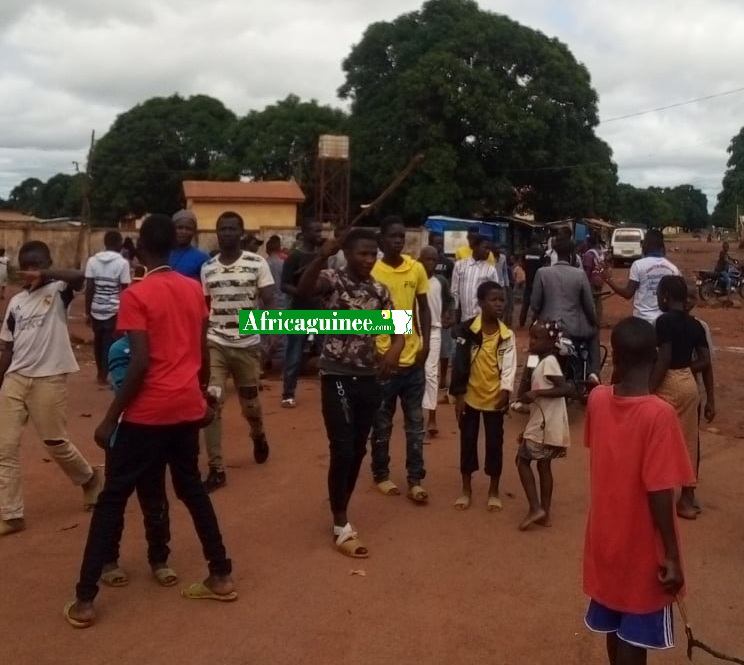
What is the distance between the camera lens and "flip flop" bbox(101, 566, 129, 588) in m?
4.36

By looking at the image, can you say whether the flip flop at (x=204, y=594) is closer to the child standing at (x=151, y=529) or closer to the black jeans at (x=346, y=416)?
the child standing at (x=151, y=529)

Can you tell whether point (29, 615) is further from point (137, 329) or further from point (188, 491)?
point (137, 329)

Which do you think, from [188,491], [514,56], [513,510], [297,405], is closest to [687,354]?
[513,510]

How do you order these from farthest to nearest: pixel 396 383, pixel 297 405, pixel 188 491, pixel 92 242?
pixel 92 242, pixel 297 405, pixel 396 383, pixel 188 491

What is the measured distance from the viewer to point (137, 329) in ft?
12.7

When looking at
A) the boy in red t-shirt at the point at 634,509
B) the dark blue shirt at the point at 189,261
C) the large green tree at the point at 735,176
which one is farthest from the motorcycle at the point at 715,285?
the large green tree at the point at 735,176

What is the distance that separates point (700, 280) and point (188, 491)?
21187 mm

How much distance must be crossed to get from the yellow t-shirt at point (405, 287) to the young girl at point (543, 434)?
78 centimetres

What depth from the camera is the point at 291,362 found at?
343 inches

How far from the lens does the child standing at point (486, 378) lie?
552cm

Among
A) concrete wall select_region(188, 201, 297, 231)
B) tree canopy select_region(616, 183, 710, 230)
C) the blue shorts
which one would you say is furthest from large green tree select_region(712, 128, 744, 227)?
the blue shorts

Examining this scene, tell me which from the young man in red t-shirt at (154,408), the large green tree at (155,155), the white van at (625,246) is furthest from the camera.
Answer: the large green tree at (155,155)

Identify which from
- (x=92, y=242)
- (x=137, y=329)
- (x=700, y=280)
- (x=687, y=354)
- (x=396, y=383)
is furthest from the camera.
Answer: (x=92, y=242)

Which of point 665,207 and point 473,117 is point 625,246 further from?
point 665,207
